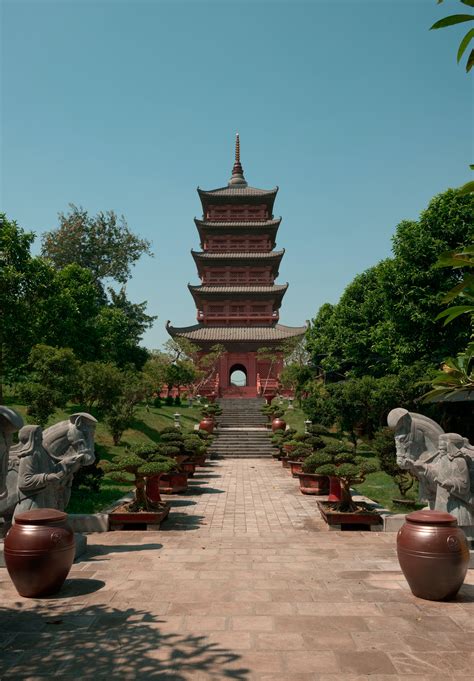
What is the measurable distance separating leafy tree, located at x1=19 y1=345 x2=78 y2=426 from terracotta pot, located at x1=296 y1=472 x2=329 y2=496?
7428 mm

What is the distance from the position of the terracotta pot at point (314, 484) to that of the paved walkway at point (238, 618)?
15.0ft

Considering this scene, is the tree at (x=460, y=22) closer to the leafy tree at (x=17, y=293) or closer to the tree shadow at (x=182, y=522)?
the tree shadow at (x=182, y=522)

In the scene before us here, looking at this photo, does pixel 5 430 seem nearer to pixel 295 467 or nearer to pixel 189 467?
pixel 189 467

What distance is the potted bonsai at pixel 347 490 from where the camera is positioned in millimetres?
9172

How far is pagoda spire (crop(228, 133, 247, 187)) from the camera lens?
4722cm

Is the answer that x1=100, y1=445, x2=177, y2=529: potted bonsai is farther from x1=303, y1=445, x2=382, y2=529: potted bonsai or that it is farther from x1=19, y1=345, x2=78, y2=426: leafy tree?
x1=19, y1=345, x2=78, y2=426: leafy tree

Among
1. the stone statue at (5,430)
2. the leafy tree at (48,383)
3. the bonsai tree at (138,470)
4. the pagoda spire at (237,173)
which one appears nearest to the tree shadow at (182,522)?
the bonsai tree at (138,470)

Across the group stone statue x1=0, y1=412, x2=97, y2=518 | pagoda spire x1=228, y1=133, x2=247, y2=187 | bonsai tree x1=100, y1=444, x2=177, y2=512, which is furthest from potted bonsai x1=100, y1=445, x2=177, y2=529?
pagoda spire x1=228, y1=133, x2=247, y2=187

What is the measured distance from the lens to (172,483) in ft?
44.4

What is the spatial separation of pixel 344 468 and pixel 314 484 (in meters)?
4.15

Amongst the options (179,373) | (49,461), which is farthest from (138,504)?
(179,373)

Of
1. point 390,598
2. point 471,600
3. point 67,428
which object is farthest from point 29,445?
point 471,600

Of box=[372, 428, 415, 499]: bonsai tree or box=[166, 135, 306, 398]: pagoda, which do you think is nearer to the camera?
box=[372, 428, 415, 499]: bonsai tree

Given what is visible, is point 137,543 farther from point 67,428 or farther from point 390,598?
point 390,598
